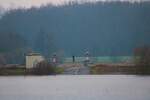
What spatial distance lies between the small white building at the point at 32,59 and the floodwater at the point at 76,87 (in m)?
0.16

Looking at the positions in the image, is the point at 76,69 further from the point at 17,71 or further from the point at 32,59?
the point at 17,71

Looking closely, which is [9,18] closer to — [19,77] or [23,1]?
[23,1]

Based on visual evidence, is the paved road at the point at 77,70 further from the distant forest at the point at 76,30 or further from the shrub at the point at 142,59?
the shrub at the point at 142,59

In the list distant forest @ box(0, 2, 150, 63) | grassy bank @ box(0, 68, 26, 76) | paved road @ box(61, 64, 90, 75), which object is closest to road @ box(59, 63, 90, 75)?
paved road @ box(61, 64, 90, 75)

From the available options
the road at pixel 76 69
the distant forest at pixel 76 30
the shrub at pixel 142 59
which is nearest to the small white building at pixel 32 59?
the distant forest at pixel 76 30

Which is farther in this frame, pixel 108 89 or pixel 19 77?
pixel 19 77

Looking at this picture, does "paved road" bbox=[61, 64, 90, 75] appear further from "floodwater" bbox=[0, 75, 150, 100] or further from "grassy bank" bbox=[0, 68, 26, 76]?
"grassy bank" bbox=[0, 68, 26, 76]

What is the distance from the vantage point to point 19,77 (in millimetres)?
5480

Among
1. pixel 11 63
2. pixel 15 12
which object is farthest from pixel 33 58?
pixel 15 12

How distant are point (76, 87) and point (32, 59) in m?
0.69

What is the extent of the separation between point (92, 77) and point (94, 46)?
0.37 meters

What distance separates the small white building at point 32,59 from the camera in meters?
5.43

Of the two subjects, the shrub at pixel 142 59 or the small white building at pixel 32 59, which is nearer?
the shrub at pixel 142 59

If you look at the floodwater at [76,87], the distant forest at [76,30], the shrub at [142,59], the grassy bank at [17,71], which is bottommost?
the floodwater at [76,87]
